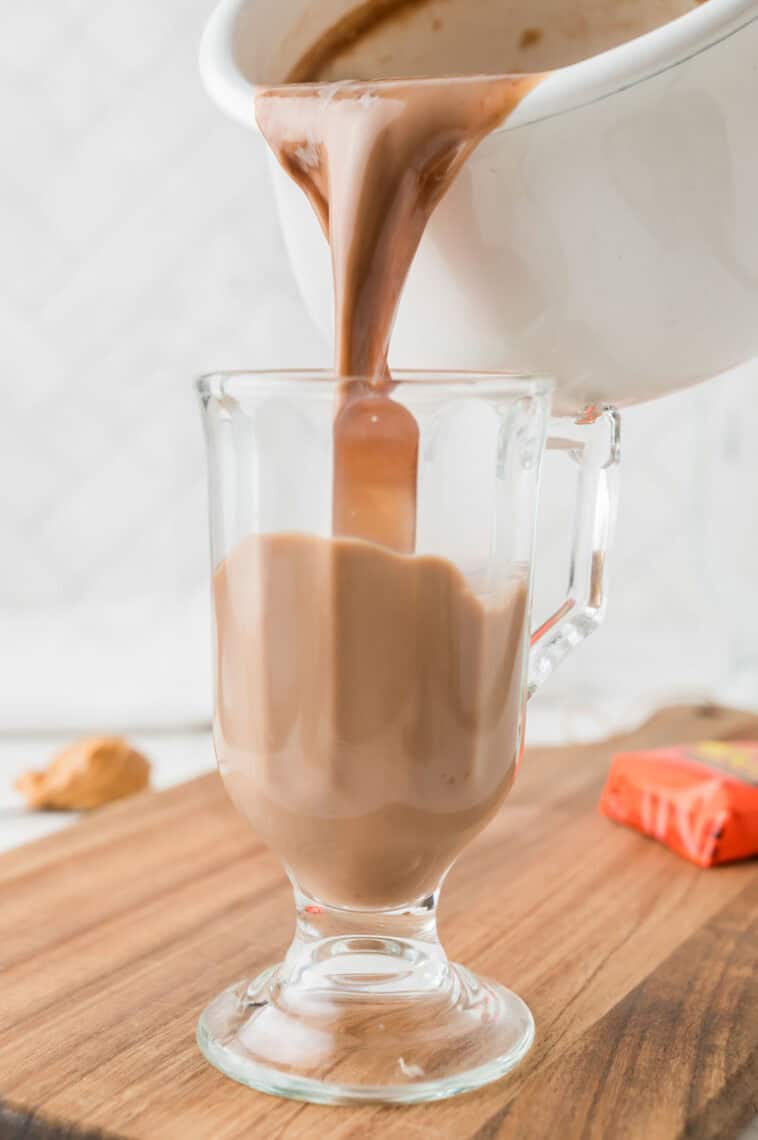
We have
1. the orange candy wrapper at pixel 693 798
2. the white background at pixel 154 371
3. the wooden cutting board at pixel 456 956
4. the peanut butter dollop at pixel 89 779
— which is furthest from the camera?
the white background at pixel 154 371

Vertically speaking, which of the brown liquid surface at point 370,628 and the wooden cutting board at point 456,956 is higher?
the brown liquid surface at point 370,628

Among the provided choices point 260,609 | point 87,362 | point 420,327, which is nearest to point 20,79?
point 87,362

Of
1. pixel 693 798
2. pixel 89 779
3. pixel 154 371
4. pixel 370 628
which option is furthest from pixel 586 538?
pixel 154 371

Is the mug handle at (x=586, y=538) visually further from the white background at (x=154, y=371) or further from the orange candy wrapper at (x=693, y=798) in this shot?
the white background at (x=154, y=371)

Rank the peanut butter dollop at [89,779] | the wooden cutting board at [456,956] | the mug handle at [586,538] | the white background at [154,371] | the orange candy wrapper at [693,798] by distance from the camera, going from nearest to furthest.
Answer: the wooden cutting board at [456,956]
the mug handle at [586,538]
the orange candy wrapper at [693,798]
the peanut butter dollop at [89,779]
the white background at [154,371]

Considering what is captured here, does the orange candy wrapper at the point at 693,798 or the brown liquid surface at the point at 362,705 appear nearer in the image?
the brown liquid surface at the point at 362,705

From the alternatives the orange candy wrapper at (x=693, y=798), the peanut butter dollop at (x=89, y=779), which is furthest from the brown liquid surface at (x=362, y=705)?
the peanut butter dollop at (x=89, y=779)

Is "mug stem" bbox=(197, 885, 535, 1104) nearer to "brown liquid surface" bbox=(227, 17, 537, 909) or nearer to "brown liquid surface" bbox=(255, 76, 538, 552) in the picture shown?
"brown liquid surface" bbox=(227, 17, 537, 909)
